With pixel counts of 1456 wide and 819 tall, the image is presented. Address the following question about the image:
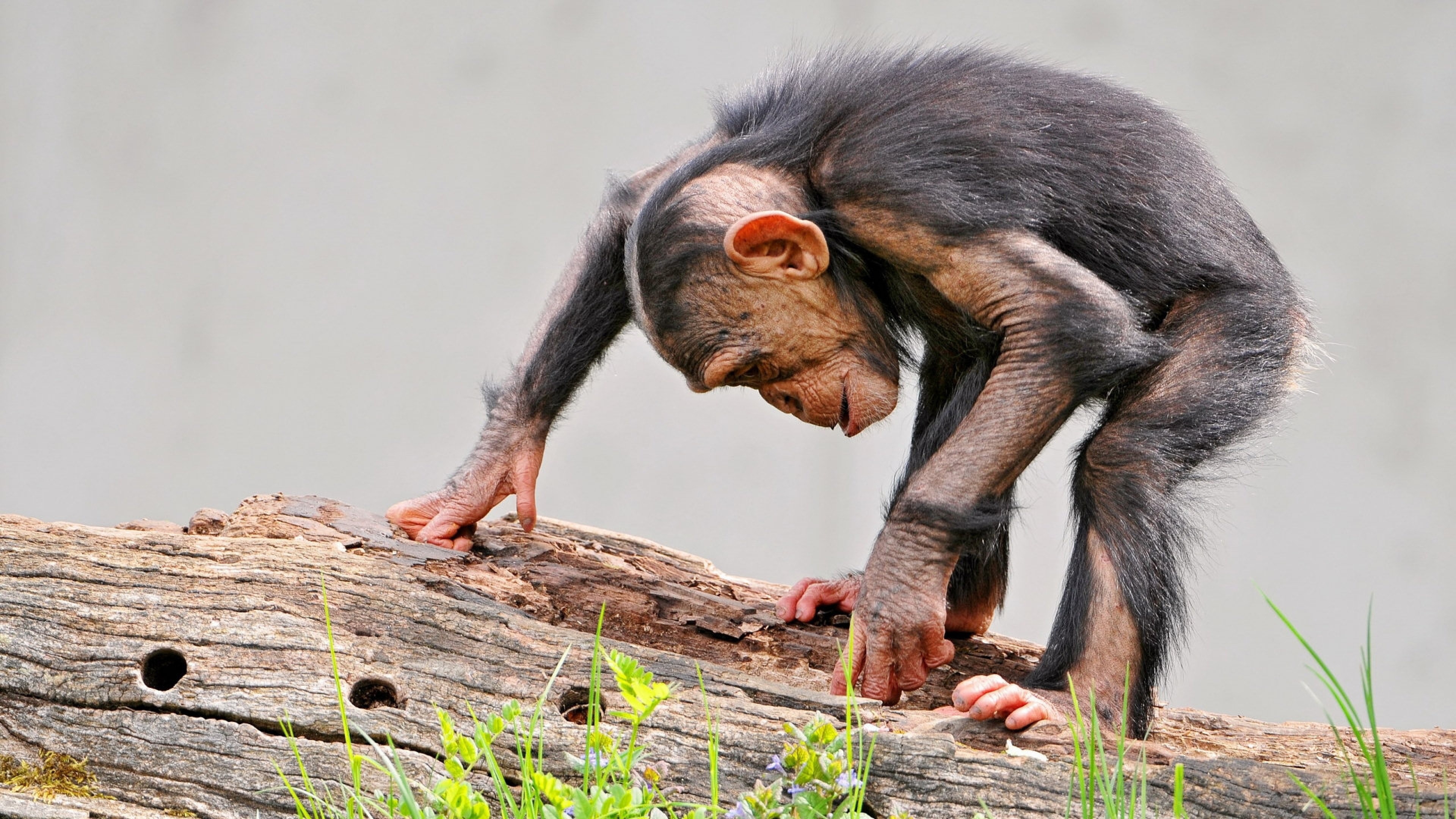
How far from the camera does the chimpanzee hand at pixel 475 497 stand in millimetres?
3047

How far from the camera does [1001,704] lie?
2098 mm

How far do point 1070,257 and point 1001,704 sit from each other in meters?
1.03

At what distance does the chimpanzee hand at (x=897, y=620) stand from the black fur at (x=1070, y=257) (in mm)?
75

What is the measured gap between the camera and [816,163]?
276 centimetres

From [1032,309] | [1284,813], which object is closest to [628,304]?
A: [1032,309]

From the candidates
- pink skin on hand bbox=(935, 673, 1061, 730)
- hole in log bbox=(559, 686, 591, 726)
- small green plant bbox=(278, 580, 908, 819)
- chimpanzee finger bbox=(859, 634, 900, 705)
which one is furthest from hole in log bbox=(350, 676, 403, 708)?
pink skin on hand bbox=(935, 673, 1061, 730)

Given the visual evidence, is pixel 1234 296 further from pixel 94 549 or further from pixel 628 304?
pixel 94 549

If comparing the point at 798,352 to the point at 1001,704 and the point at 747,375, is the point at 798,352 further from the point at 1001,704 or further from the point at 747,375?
the point at 1001,704

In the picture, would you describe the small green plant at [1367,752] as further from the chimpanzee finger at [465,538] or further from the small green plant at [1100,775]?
the chimpanzee finger at [465,538]

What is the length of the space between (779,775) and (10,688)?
1407 mm

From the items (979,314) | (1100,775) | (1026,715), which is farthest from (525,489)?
(1100,775)

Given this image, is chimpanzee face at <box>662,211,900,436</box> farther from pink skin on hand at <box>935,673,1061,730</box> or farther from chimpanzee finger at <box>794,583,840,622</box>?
pink skin on hand at <box>935,673,1061,730</box>

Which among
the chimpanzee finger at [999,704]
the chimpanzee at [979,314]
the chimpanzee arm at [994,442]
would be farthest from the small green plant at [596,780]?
the chimpanzee at [979,314]

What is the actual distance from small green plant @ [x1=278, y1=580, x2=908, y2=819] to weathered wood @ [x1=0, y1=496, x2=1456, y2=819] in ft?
0.19
